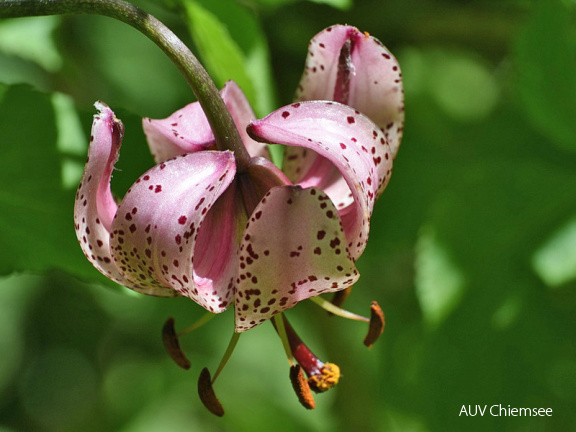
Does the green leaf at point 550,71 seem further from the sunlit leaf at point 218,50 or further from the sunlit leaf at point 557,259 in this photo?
the sunlit leaf at point 218,50

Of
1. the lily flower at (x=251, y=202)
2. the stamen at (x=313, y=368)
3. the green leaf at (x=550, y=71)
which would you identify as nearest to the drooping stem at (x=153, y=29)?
the lily flower at (x=251, y=202)

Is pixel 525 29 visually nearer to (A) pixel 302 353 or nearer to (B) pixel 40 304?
(A) pixel 302 353

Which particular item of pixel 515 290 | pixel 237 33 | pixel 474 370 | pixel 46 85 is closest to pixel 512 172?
pixel 515 290

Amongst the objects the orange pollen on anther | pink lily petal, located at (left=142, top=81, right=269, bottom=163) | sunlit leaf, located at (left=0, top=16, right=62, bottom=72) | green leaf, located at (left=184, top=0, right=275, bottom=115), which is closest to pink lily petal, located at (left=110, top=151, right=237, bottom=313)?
pink lily petal, located at (left=142, top=81, right=269, bottom=163)

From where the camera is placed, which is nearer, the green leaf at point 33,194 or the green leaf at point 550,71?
the green leaf at point 33,194

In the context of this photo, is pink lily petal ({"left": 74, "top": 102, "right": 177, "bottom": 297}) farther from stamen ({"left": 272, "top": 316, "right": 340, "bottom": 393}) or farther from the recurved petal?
stamen ({"left": 272, "top": 316, "right": 340, "bottom": 393})

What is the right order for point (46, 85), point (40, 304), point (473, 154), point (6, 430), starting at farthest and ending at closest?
point (40, 304)
point (6, 430)
point (46, 85)
point (473, 154)

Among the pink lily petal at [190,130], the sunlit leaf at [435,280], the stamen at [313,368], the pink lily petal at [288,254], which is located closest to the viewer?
the pink lily petal at [288,254]
